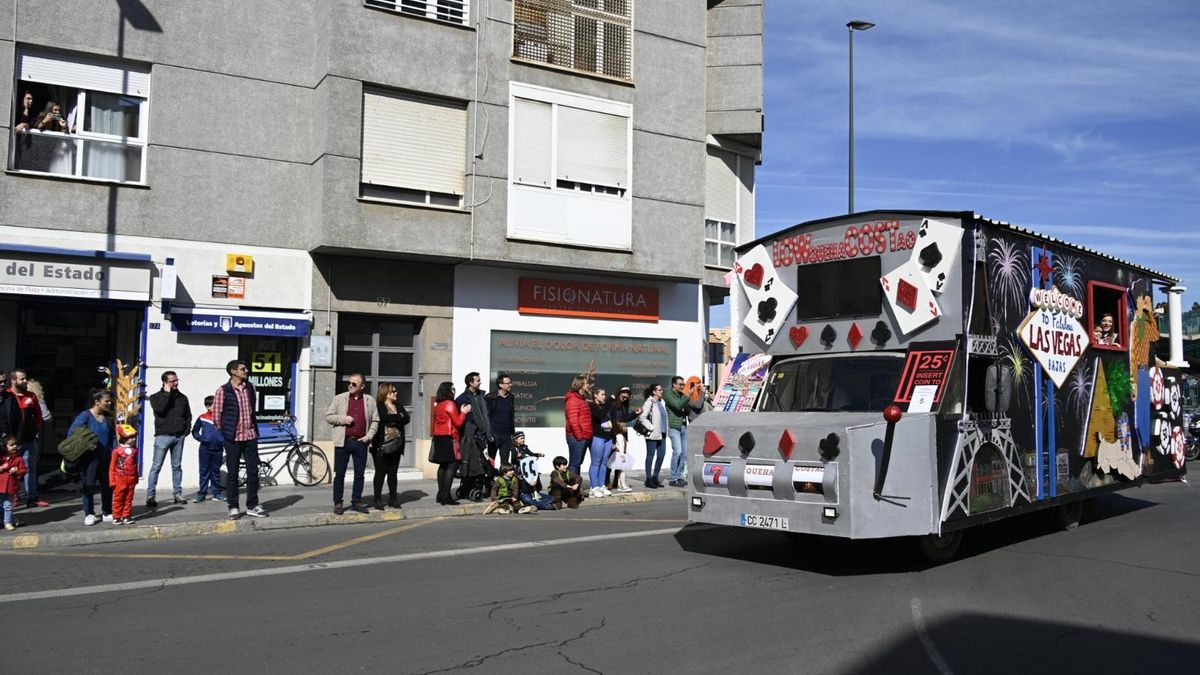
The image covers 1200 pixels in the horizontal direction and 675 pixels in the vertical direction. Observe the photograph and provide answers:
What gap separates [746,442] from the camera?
8812mm

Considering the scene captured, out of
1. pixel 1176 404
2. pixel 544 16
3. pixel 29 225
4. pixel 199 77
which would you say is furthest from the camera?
pixel 544 16

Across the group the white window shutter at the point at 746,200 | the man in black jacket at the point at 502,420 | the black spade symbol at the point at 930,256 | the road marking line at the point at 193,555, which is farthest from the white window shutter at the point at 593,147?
the black spade symbol at the point at 930,256

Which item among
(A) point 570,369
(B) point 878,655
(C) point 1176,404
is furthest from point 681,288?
(B) point 878,655

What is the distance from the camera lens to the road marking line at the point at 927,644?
233 inches

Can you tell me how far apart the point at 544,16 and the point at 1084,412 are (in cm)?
1200

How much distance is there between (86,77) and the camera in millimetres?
15016

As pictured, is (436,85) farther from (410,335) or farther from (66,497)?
(66,497)

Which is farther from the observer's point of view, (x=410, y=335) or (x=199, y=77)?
(x=410, y=335)

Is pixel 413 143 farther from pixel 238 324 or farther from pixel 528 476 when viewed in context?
pixel 528 476

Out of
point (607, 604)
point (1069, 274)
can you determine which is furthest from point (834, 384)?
point (1069, 274)

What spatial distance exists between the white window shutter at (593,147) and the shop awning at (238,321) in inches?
215

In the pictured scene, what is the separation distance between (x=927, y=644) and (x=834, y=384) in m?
3.26

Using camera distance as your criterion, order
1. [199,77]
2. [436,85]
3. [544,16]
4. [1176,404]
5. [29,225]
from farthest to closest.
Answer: [544,16], [436,85], [199,77], [29,225], [1176,404]

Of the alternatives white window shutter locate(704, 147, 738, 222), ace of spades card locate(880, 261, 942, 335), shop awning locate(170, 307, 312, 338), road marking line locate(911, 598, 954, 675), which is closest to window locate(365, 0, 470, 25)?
shop awning locate(170, 307, 312, 338)
